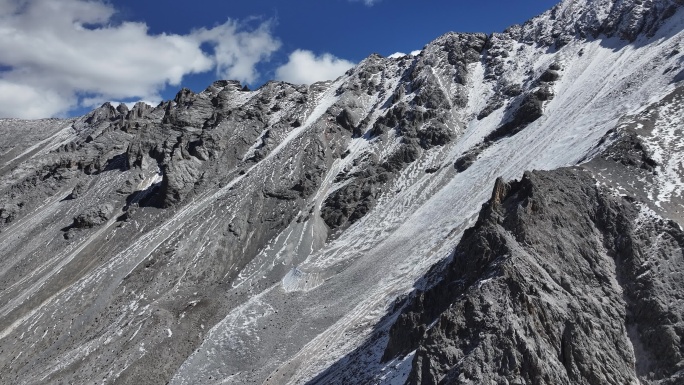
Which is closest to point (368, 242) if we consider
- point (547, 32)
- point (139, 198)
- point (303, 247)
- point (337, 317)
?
point (303, 247)

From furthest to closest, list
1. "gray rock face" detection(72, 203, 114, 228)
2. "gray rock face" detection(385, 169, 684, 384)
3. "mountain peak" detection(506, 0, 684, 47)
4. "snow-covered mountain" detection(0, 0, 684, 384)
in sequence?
"mountain peak" detection(506, 0, 684, 47), "gray rock face" detection(72, 203, 114, 228), "snow-covered mountain" detection(0, 0, 684, 384), "gray rock face" detection(385, 169, 684, 384)

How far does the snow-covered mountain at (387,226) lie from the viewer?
28.1 meters

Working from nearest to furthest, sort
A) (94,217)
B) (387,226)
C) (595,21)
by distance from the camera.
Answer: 1. (387,226)
2. (94,217)
3. (595,21)

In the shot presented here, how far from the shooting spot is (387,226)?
2864 inches

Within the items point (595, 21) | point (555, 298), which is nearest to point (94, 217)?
point (555, 298)

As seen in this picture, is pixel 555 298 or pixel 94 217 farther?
pixel 94 217

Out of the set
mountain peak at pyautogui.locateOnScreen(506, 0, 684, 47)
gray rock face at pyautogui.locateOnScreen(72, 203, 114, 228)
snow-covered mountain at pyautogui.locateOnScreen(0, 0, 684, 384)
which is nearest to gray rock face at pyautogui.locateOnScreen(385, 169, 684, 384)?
snow-covered mountain at pyautogui.locateOnScreen(0, 0, 684, 384)

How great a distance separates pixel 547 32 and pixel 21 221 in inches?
4588

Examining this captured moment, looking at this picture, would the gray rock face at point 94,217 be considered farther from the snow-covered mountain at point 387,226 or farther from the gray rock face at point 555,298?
the gray rock face at point 555,298

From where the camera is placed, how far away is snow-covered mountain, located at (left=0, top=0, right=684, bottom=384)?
28.1 meters

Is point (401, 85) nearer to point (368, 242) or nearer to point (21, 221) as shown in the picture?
point (368, 242)

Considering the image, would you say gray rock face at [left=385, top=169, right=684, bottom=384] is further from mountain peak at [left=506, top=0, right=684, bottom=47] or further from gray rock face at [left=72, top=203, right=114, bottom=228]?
mountain peak at [left=506, top=0, right=684, bottom=47]

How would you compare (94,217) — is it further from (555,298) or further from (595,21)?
(595,21)

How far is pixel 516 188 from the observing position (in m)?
38.1
